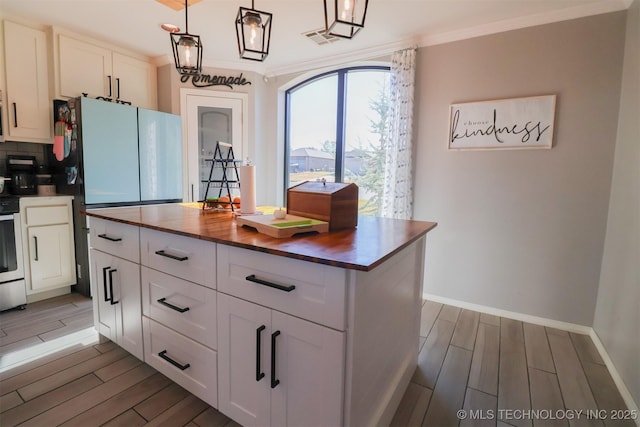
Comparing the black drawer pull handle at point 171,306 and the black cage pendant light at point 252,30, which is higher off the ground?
the black cage pendant light at point 252,30

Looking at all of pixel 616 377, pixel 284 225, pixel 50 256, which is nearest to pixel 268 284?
pixel 284 225

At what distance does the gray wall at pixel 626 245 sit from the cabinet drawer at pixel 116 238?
2.65 m

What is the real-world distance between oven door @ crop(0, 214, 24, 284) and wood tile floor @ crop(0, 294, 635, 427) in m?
0.37

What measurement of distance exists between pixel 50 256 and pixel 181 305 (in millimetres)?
2192

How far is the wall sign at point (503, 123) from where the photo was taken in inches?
95.8

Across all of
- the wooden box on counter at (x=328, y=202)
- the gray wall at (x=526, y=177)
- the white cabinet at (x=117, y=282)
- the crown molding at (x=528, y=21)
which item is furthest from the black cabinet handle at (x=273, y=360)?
the crown molding at (x=528, y=21)

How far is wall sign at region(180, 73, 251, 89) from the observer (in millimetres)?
3631

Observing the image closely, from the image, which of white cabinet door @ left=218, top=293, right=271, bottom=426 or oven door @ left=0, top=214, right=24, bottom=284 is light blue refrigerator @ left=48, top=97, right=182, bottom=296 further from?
white cabinet door @ left=218, top=293, right=271, bottom=426

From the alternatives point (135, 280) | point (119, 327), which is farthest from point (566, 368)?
point (119, 327)

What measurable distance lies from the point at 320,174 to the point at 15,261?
9.55ft

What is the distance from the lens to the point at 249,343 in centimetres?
126

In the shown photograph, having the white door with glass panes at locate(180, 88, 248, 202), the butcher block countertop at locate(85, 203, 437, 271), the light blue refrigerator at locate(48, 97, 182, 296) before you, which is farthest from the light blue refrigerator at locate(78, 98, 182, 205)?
the butcher block countertop at locate(85, 203, 437, 271)

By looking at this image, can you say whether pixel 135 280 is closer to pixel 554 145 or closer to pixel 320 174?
pixel 320 174

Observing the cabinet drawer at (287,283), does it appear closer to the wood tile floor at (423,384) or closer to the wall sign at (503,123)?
the wood tile floor at (423,384)
